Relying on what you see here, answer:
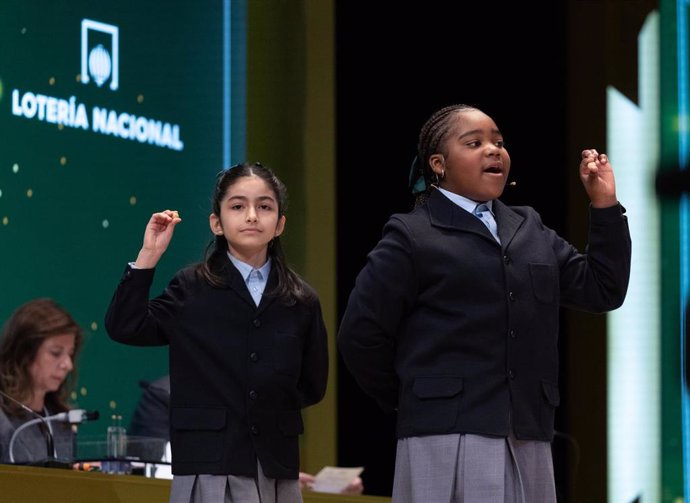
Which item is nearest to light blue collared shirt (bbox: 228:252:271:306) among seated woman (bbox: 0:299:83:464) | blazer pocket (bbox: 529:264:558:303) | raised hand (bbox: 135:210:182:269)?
raised hand (bbox: 135:210:182:269)

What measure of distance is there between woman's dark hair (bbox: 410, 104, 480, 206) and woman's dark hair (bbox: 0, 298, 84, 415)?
2407 mm

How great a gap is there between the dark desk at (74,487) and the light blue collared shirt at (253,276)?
118 centimetres

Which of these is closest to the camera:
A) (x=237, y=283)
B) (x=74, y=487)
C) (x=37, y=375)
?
(x=237, y=283)

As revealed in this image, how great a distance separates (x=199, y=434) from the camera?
10.1 ft

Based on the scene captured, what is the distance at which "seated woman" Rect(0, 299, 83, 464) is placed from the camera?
4793mm

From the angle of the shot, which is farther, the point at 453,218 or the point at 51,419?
the point at 51,419

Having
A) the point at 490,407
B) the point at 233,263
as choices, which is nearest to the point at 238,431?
the point at 233,263

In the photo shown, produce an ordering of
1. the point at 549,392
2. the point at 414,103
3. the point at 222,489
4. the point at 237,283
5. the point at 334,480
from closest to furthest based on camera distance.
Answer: the point at 549,392 < the point at 222,489 < the point at 237,283 < the point at 334,480 < the point at 414,103

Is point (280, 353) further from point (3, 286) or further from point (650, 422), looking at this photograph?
point (650, 422)

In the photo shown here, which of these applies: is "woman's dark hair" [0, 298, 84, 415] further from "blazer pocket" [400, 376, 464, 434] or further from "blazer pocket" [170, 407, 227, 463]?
"blazer pocket" [400, 376, 464, 434]

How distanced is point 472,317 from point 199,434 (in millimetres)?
683

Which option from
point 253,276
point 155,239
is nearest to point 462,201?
point 253,276

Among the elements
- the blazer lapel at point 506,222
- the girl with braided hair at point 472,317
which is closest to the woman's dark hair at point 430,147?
the girl with braided hair at point 472,317

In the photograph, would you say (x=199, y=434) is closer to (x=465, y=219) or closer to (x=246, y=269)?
(x=246, y=269)
